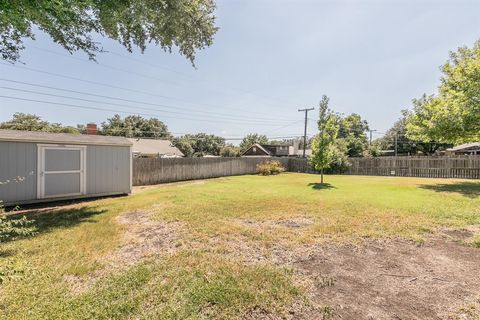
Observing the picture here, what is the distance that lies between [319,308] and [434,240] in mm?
3632

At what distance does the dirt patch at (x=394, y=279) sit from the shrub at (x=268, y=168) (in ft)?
53.4

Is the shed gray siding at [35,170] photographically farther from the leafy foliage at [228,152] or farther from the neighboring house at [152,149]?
the leafy foliage at [228,152]

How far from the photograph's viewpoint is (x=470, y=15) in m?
9.06

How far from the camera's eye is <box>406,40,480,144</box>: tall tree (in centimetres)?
1230

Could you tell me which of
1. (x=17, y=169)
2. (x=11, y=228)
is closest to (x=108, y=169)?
(x=17, y=169)

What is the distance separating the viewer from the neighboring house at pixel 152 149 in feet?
91.9

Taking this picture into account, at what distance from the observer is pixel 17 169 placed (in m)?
8.40

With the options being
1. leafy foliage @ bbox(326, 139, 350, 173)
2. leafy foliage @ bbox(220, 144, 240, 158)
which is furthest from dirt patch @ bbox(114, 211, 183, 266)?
leafy foliage @ bbox(220, 144, 240, 158)

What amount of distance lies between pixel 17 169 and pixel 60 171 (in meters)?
1.23

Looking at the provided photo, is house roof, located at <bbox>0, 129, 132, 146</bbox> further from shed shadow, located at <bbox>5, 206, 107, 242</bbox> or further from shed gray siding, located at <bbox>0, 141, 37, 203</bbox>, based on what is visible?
shed shadow, located at <bbox>5, 206, 107, 242</bbox>

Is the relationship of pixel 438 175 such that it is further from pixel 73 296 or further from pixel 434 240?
pixel 73 296

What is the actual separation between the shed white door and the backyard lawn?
254cm

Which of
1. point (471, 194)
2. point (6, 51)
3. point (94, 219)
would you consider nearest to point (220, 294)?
point (94, 219)

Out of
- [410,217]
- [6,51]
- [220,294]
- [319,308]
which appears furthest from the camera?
[410,217]
